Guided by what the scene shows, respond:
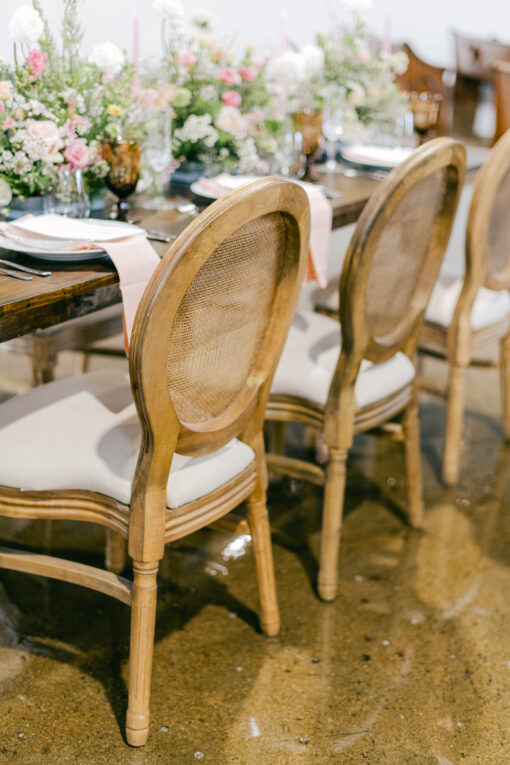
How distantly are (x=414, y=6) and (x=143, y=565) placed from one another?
5986 millimetres

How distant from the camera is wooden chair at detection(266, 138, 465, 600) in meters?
1.55

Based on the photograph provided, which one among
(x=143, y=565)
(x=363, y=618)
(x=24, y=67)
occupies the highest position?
(x=24, y=67)

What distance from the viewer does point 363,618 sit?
178cm

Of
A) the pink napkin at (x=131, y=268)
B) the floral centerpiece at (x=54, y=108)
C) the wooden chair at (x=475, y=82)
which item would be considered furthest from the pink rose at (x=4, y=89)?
the wooden chair at (x=475, y=82)

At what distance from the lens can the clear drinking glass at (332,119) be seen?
2.51 meters

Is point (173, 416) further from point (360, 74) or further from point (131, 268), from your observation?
point (360, 74)

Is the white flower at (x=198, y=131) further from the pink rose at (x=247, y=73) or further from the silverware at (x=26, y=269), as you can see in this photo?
the silverware at (x=26, y=269)

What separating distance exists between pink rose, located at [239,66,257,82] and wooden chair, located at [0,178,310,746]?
1.00 metres

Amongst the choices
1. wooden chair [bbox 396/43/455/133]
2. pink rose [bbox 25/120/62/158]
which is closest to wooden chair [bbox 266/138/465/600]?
pink rose [bbox 25/120/62/158]

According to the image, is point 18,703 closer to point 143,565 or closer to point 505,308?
point 143,565

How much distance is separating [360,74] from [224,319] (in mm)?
1701

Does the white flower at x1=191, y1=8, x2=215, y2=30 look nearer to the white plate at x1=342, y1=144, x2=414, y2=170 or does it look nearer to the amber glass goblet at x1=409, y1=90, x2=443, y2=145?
the white plate at x1=342, y1=144, x2=414, y2=170

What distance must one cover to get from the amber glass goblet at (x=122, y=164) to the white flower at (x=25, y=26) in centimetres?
25

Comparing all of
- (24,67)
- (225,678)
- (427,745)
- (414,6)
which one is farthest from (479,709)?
(414,6)
